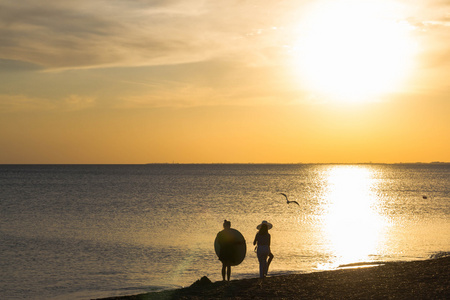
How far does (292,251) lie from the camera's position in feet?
91.0

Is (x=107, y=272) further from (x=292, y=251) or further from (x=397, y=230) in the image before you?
(x=397, y=230)

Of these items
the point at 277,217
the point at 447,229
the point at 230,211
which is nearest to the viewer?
the point at 447,229

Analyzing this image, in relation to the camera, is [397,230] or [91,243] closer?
[91,243]

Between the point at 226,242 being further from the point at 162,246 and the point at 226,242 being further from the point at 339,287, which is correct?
the point at 162,246

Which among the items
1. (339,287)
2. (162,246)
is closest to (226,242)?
(339,287)

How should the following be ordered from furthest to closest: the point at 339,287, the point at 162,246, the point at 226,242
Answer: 1. the point at 162,246
2. the point at 226,242
3. the point at 339,287

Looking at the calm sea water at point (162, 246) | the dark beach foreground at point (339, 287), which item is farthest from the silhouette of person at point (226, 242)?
the calm sea water at point (162, 246)

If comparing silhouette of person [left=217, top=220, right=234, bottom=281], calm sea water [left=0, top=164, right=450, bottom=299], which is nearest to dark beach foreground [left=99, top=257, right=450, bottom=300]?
silhouette of person [left=217, top=220, right=234, bottom=281]

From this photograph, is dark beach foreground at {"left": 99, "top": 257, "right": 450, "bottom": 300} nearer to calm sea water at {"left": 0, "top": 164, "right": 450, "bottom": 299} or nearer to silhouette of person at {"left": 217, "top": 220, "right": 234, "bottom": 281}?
silhouette of person at {"left": 217, "top": 220, "right": 234, "bottom": 281}

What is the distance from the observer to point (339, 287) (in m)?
14.5

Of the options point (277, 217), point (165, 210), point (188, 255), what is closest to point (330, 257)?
point (188, 255)

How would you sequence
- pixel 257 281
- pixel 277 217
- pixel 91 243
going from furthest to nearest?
1. pixel 277 217
2. pixel 91 243
3. pixel 257 281

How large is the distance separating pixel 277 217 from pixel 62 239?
2210 cm

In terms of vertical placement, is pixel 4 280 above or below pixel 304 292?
below
